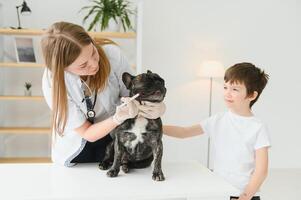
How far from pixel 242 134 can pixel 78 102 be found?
664mm

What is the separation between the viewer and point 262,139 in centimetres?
139

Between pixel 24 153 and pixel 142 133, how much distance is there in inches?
130

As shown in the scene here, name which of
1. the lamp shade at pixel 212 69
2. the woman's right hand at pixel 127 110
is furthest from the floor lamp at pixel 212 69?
the woman's right hand at pixel 127 110

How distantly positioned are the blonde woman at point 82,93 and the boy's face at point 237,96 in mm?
343

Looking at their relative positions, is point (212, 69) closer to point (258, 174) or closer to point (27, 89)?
point (27, 89)

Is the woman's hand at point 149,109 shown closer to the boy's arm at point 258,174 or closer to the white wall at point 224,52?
the boy's arm at point 258,174

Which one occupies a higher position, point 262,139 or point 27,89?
point 262,139

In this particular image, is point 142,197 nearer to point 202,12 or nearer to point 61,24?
point 61,24

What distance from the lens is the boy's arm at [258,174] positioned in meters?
1.36

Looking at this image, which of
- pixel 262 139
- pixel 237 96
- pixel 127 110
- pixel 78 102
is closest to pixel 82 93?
pixel 78 102

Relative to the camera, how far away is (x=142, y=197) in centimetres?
108

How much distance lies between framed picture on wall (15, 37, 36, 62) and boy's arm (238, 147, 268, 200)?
10.00ft

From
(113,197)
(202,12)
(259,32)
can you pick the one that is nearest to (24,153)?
(202,12)

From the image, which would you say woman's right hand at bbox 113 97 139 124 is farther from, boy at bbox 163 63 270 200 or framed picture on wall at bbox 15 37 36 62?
framed picture on wall at bbox 15 37 36 62
